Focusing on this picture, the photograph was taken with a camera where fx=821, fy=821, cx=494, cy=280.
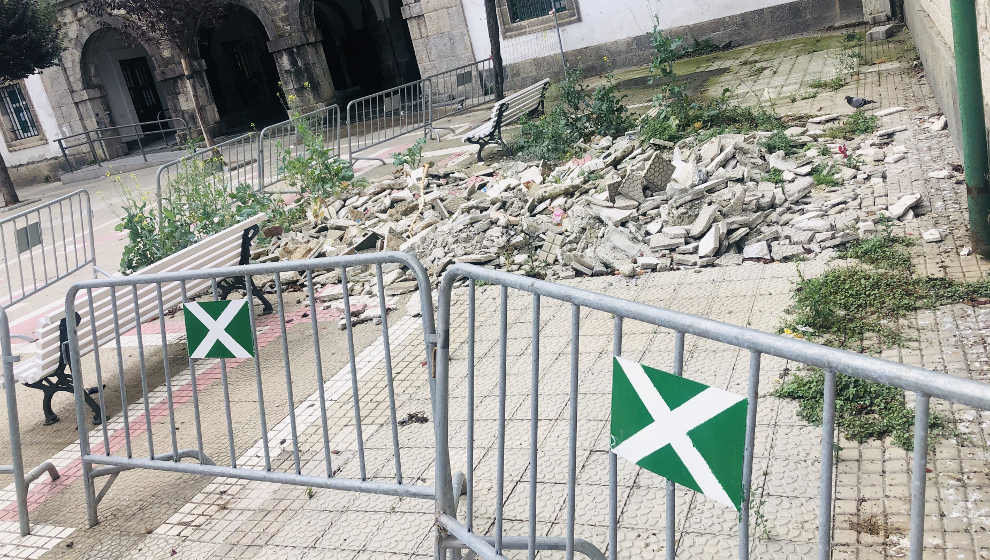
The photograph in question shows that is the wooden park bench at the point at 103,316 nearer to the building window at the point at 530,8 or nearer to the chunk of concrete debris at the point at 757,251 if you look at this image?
the chunk of concrete debris at the point at 757,251

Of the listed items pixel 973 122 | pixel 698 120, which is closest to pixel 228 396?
pixel 973 122

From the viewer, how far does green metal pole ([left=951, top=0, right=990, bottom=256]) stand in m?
5.18

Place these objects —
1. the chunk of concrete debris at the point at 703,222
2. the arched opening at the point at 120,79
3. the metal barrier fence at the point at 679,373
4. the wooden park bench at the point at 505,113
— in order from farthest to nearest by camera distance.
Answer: the arched opening at the point at 120,79
the wooden park bench at the point at 505,113
the chunk of concrete debris at the point at 703,222
the metal barrier fence at the point at 679,373

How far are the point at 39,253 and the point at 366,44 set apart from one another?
1742 cm

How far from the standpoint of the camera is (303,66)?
21.2 metres

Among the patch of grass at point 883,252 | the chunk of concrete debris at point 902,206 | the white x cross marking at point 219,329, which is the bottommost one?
the patch of grass at point 883,252

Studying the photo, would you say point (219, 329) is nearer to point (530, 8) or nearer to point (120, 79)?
point (530, 8)

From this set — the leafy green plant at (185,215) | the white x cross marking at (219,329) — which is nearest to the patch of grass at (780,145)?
the leafy green plant at (185,215)

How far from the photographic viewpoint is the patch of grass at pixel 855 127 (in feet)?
28.0

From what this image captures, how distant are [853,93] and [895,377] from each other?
9.98 metres

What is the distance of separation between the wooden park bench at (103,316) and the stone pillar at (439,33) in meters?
12.7

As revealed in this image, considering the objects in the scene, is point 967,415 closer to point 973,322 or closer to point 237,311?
point 973,322

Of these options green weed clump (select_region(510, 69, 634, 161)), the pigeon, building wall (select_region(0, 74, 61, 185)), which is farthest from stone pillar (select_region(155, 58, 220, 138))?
the pigeon

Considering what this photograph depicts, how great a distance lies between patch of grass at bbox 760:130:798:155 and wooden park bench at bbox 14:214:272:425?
5171mm
